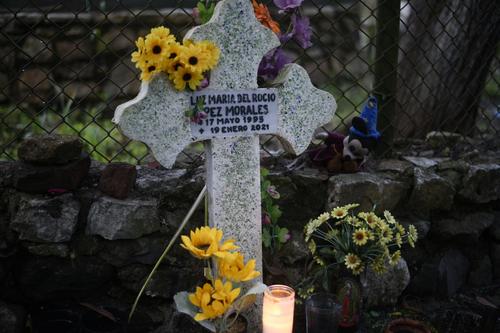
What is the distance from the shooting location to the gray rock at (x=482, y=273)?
8.10 feet

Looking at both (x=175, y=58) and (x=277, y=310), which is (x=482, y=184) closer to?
(x=277, y=310)

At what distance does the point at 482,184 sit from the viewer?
241cm

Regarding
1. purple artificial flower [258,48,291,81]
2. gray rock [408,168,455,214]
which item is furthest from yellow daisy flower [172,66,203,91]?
gray rock [408,168,455,214]

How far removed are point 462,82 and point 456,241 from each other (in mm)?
814

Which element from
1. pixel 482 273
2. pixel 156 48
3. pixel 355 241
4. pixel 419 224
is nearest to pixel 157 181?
A: pixel 156 48

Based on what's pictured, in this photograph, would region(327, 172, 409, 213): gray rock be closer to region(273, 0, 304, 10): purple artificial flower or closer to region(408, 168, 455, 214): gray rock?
region(408, 168, 455, 214): gray rock

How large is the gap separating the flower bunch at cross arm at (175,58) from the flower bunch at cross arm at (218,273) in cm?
43

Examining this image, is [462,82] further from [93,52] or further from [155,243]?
[93,52]

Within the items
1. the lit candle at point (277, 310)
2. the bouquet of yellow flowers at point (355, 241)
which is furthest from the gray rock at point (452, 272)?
the lit candle at point (277, 310)

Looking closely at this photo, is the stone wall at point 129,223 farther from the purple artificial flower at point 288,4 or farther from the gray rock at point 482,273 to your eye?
the purple artificial flower at point 288,4

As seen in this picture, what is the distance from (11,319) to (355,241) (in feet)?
3.79

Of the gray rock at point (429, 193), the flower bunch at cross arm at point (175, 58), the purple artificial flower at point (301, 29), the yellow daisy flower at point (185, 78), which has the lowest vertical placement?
the gray rock at point (429, 193)

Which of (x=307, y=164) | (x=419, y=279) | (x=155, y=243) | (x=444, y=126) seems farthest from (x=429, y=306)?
(x=155, y=243)

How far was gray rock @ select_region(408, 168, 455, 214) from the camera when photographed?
89.6 inches
